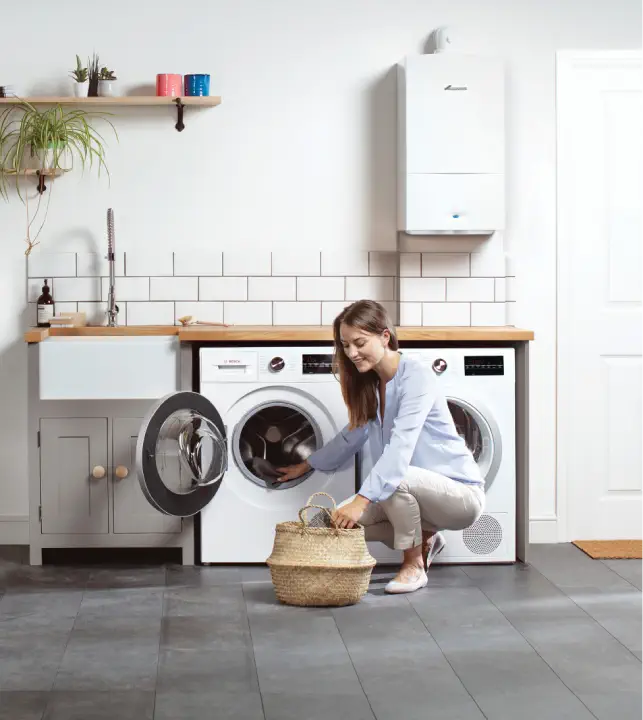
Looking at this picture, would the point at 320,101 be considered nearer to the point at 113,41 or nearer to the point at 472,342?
the point at 113,41

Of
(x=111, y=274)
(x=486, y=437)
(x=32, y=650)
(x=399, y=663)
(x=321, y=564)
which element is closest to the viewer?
(x=399, y=663)

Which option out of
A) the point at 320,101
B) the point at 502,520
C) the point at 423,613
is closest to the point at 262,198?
the point at 320,101

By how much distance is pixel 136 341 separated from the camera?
3754 mm

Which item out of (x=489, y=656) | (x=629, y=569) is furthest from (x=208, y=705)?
(x=629, y=569)

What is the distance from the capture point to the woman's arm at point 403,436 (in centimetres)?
327

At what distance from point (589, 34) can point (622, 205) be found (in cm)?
76

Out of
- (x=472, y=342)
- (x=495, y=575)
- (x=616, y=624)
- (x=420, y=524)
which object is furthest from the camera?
(x=472, y=342)

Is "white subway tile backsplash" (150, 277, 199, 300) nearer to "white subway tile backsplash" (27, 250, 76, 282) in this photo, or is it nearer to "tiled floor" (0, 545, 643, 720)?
"white subway tile backsplash" (27, 250, 76, 282)

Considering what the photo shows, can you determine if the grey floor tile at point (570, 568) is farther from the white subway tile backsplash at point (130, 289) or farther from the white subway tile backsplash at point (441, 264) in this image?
the white subway tile backsplash at point (130, 289)

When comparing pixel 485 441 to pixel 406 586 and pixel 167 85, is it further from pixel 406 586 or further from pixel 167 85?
pixel 167 85

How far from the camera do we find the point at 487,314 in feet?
14.2

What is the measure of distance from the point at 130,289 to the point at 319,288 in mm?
829

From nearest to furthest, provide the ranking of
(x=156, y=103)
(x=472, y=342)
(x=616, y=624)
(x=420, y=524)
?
1. (x=616, y=624)
2. (x=420, y=524)
3. (x=472, y=342)
4. (x=156, y=103)

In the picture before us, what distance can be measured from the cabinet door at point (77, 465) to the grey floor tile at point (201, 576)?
328mm
